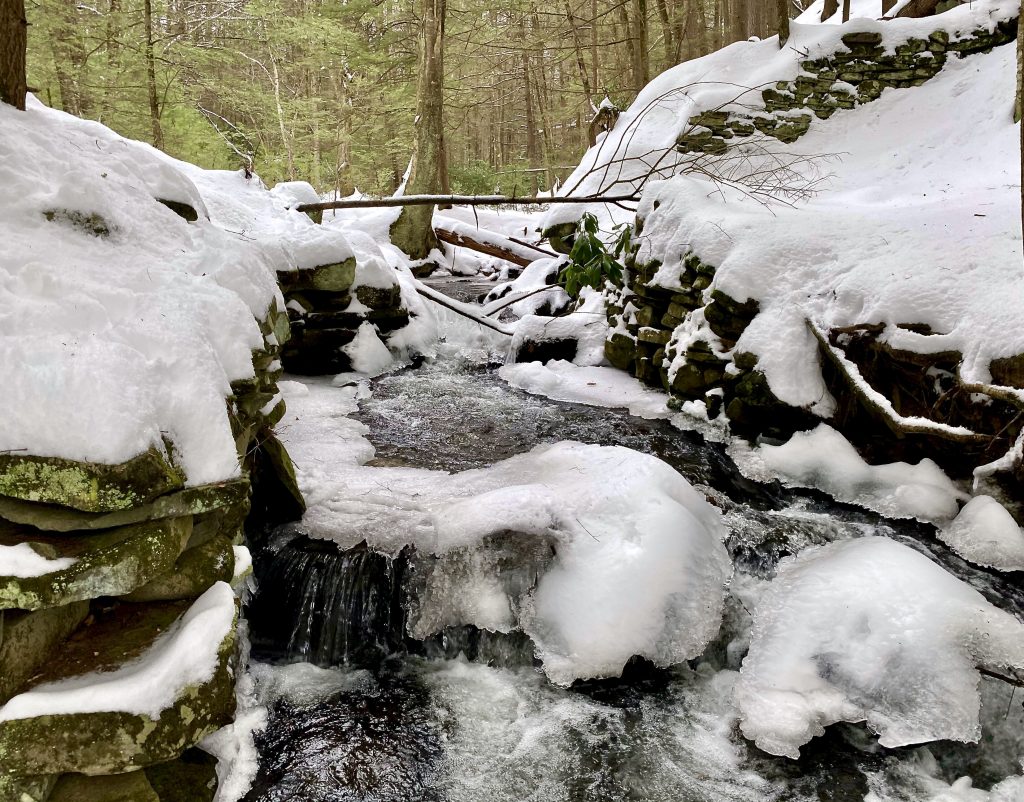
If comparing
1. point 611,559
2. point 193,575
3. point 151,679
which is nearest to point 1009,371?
point 611,559

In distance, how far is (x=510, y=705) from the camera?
3.18m

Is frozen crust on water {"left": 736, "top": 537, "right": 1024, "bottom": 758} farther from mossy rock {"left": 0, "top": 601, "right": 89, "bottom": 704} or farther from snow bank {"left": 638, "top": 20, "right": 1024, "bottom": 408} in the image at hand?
mossy rock {"left": 0, "top": 601, "right": 89, "bottom": 704}

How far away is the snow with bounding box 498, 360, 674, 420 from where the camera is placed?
6738mm

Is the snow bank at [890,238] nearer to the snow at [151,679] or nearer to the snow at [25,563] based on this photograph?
the snow at [151,679]

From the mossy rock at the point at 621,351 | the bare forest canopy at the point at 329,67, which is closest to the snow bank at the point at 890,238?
the mossy rock at the point at 621,351

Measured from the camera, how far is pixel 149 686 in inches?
81.8

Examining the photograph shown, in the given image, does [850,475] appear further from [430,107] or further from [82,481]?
[430,107]

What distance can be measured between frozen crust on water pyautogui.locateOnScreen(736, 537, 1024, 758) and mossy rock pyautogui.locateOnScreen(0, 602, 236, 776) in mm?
2448

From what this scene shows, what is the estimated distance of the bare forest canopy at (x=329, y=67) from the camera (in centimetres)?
1015

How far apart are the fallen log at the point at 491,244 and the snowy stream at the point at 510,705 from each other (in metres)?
7.73

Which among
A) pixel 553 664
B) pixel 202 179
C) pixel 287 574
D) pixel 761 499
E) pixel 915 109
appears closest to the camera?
pixel 553 664

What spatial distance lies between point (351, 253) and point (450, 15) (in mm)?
11927

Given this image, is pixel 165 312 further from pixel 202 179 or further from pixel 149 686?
pixel 202 179

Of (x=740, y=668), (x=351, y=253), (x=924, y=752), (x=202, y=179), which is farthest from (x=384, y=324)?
(x=924, y=752)
